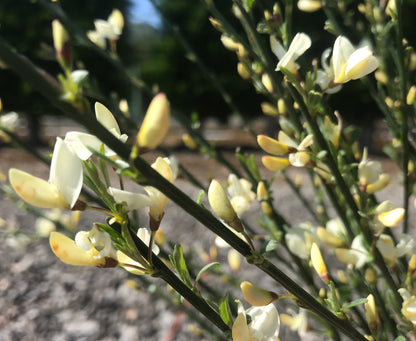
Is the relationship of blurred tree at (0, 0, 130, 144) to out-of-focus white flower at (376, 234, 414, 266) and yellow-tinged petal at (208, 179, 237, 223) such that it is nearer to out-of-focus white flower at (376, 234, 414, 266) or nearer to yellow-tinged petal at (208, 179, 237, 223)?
out-of-focus white flower at (376, 234, 414, 266)

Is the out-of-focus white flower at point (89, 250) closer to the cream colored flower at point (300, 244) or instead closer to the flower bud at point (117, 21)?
the cream colored flower at point (300, 244)

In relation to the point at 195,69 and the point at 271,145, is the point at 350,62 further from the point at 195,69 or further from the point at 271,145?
the point at 195,69

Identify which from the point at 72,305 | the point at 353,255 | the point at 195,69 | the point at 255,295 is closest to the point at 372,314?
the point at 353,255

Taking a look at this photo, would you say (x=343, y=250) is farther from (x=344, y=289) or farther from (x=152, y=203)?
(x=152, y=203)

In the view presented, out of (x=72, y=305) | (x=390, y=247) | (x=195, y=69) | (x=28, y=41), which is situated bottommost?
(x=195, y=69)

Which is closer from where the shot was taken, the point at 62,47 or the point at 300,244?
the point at 62,47

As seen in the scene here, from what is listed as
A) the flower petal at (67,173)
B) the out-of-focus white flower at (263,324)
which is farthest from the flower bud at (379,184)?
the flower petal at (67,173)
